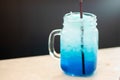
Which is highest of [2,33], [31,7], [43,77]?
[31,7]

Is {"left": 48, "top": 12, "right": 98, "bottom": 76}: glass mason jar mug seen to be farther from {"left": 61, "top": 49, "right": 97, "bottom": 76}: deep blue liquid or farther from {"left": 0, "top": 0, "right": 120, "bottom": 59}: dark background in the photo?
{"left": 0, "top": 0, "right": 120, "bottom": 59}: dark background

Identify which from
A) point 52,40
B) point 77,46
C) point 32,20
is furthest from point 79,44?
point 32,20

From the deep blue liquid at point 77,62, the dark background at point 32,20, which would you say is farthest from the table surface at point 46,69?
the dark background at point 32,20

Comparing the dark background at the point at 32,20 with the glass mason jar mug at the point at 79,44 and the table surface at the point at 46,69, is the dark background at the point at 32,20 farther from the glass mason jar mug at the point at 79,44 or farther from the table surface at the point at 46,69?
the glass mason jar mug at the point at 79,44

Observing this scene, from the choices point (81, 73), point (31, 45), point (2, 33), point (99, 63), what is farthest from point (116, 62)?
point (2, 33)

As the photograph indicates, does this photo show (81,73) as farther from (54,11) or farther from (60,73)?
(54,11)

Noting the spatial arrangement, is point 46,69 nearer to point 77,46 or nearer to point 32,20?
point 77,46

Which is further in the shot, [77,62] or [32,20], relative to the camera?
[32,20]
